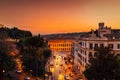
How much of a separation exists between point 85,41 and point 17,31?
59.4m

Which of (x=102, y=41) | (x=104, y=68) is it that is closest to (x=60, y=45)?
(x=102, y=41)

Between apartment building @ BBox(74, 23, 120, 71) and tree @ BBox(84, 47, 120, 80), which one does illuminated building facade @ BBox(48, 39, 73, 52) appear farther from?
tree @ BBox(84, 47, 120, 80)

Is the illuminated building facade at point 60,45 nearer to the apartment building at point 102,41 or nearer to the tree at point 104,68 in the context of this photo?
the apartment building at point 102,41

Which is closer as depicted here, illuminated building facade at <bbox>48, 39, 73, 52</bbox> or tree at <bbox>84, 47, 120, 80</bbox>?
tree at <bbox>84, 47, 120, 80</bbox>

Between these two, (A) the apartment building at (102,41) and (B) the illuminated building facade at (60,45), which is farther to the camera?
(B) the illuminated building facade at (60,45)

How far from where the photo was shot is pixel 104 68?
2997cm

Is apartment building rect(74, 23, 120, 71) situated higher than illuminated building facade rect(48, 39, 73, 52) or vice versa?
apartment building rect(74, 23, 120, 71)

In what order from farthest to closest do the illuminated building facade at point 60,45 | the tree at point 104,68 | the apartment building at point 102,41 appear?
the illuminated building facade at point 60,45, the apartment building at point 102,41, the tree at point 104,68

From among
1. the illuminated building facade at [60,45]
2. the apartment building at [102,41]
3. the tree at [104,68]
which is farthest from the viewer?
the illuminated building facade at [60,45]

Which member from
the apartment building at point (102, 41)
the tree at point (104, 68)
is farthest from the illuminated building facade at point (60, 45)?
the tree at point (104, 68)

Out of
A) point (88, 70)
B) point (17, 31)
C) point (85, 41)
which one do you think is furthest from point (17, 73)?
point (17, 31)

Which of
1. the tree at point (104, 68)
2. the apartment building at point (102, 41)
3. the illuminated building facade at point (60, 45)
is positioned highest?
the apartment building at point (102, 41)

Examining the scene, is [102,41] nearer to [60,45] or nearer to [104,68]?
[104,68]

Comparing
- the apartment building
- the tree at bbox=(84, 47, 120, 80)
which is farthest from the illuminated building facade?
the tree at bbox=(84, 47, 120, 80)
